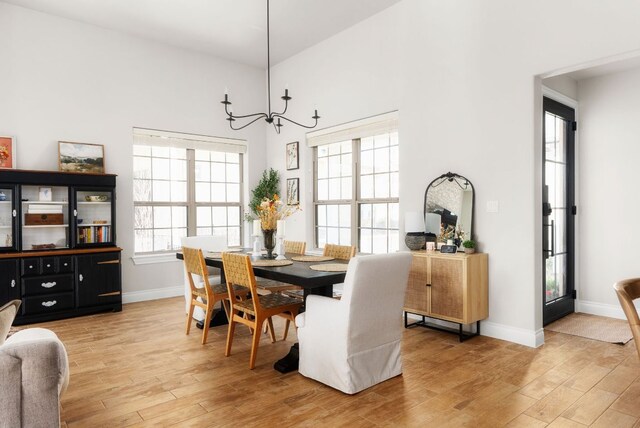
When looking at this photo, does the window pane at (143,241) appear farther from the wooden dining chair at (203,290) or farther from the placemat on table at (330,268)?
the placemat on table at (330,268)

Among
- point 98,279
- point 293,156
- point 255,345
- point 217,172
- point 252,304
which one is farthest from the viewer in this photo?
point 217,172

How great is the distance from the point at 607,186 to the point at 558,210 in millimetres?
605

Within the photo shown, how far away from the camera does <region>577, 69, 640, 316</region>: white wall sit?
4.52 m

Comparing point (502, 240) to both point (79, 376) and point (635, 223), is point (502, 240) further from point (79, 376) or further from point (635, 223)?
point (79, 376)

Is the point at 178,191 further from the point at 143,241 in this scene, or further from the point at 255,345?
the point at 255,345

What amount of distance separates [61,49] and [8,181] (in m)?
1.81

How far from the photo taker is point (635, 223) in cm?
451

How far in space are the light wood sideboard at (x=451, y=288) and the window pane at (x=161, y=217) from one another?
3.76 metres

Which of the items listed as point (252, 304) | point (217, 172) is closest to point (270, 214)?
point (252, 304)

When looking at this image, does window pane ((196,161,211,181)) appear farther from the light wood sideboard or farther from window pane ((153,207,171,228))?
the light wood sideboard

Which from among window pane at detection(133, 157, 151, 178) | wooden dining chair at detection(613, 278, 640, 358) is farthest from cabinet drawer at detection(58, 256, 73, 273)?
wooden dining chair at detection(613, 278, 640, 358)

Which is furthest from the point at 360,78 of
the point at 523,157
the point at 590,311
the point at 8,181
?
the point at 8,181

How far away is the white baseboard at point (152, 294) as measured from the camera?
5.66 m

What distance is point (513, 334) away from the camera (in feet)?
12.5
